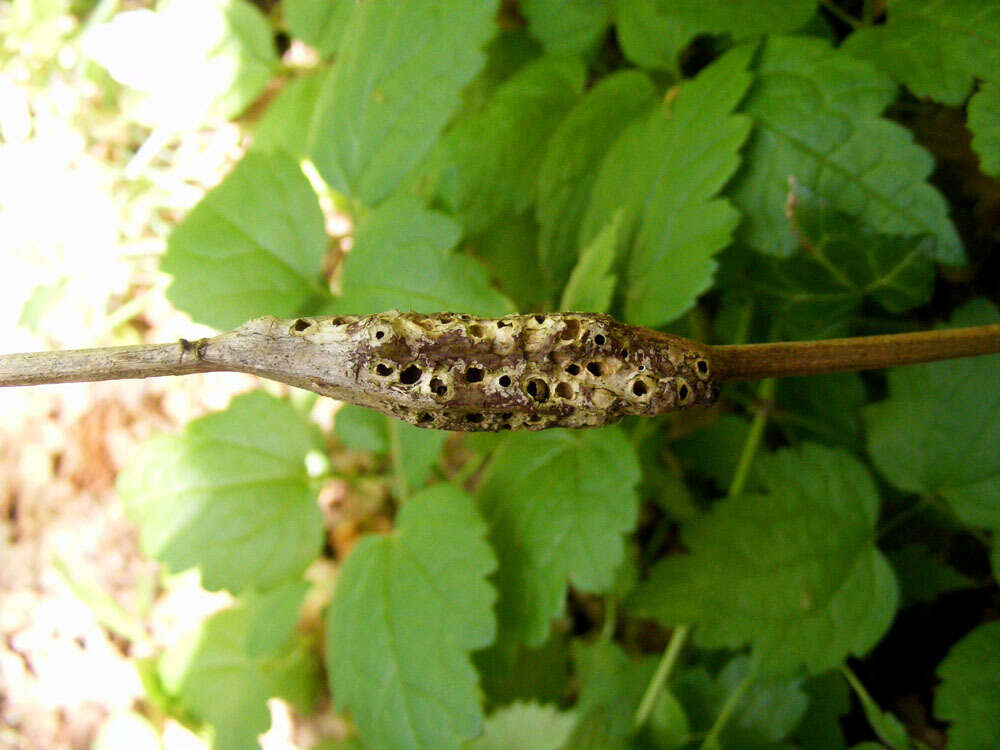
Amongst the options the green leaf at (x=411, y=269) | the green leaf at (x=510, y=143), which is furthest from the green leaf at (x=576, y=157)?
the green leaf at (x=411, y=269)

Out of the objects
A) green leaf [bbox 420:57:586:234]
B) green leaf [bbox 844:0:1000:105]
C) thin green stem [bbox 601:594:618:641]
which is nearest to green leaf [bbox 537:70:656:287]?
green leaf [bbox 420:57:586:234]

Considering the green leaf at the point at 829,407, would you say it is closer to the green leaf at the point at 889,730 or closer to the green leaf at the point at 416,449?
the green leaf at the point at 889,730

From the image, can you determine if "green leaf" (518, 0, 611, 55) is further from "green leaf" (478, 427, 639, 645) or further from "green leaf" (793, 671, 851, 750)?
"green leaf" (793, 671, 851, 750)

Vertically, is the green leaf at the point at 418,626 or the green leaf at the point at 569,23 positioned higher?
the green leaf at the point at 569,23

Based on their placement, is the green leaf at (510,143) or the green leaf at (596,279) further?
the green leaf at (510,143)

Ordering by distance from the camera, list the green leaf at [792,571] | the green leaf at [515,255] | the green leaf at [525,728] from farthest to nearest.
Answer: the green leaf at [515,255], the green leaf at [525,728], the green leaf at [792,571]

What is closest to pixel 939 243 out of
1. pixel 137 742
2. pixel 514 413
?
pixel 514 413

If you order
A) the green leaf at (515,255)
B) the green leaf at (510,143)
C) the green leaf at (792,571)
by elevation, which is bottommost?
the green leaf at (792,571)
